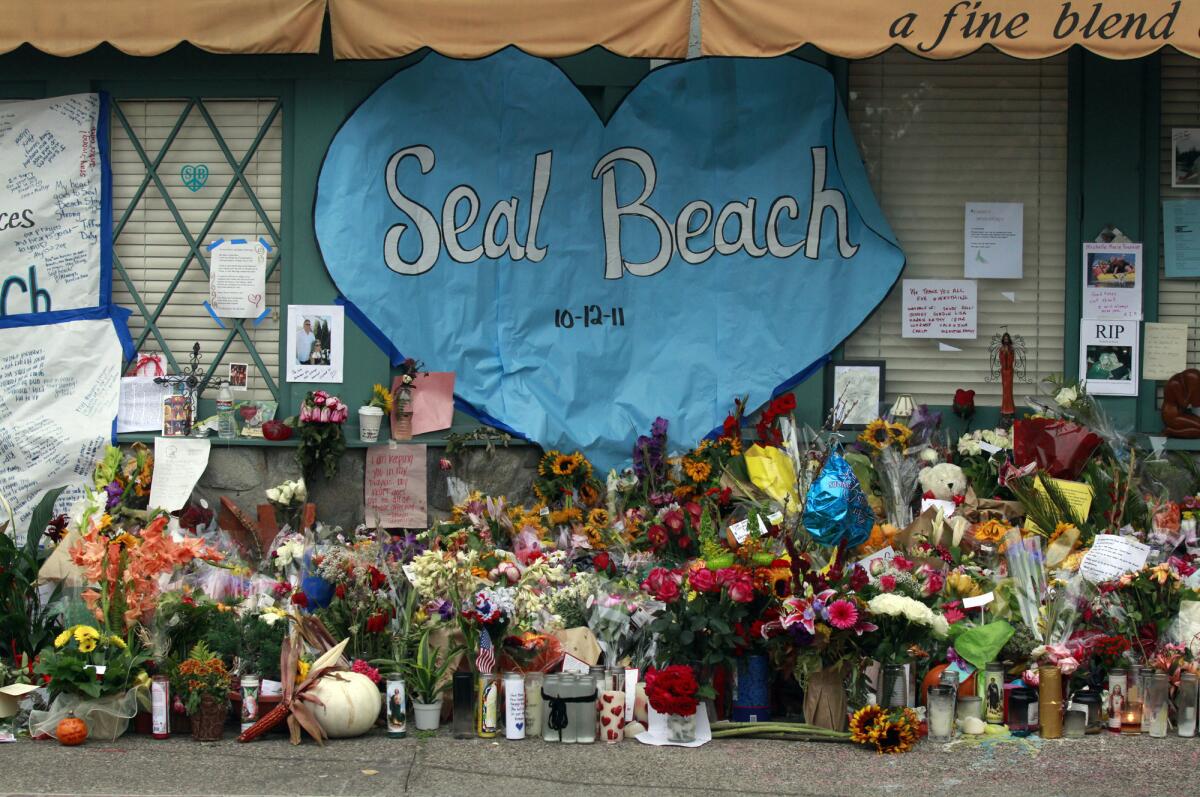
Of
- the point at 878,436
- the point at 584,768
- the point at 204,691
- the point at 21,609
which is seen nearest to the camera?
the point at 584,768

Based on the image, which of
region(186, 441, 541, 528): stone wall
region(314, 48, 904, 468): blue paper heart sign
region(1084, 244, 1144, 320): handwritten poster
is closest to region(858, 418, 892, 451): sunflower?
region(314, 48, 904, 468): blue paper heart sign

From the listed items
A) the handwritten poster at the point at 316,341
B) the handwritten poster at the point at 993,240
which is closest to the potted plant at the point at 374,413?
the handwritten poster at the point at 316,341

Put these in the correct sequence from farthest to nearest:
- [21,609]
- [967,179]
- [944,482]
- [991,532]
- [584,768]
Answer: [967,179] → [944,482] → [991,532] → [21,609] → [584,768]

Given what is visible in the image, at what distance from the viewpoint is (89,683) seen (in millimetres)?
6039

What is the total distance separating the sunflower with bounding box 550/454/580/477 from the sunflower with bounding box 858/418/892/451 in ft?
5.34

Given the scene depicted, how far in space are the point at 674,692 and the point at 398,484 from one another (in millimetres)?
2805

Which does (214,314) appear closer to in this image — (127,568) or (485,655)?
(127,568)

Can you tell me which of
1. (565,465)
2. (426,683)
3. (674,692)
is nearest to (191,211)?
(565,465)

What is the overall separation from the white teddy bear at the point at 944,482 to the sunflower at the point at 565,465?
6.28 feet

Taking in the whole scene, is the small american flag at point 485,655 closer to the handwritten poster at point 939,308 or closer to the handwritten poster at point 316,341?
the handwritten poster at point 316,341

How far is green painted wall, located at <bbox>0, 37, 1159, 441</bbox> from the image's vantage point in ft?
27.2

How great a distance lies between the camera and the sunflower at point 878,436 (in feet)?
26.1

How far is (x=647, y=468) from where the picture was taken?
8.03 m

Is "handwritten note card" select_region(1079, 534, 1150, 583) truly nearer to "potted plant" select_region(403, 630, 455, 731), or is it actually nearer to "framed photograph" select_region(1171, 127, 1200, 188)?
"framed photograph" select_region(1171, 127, 1200, 188)
